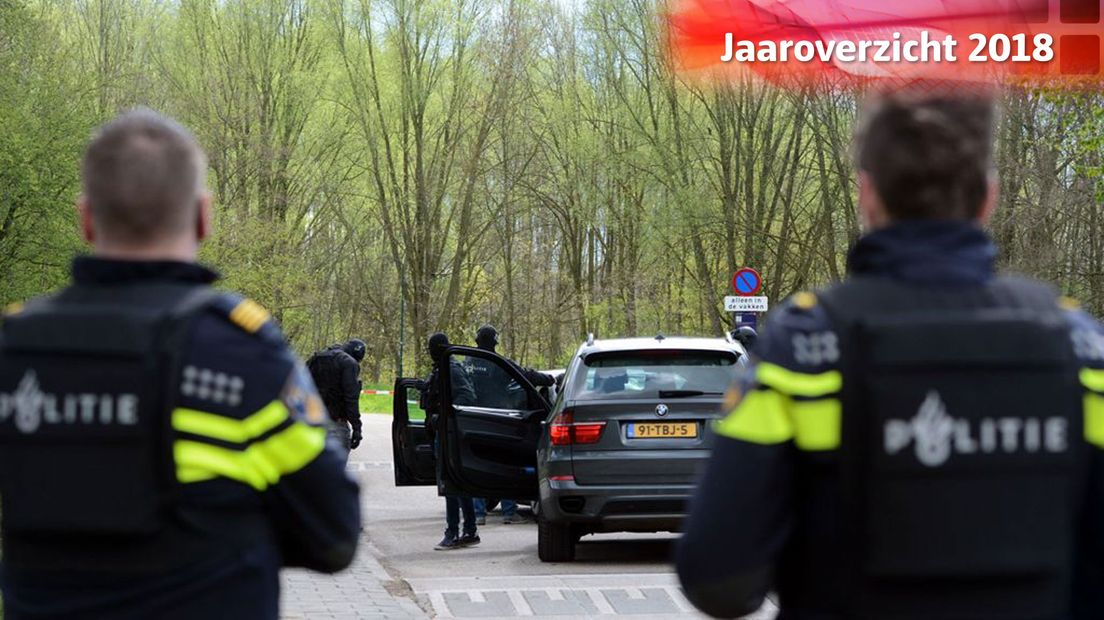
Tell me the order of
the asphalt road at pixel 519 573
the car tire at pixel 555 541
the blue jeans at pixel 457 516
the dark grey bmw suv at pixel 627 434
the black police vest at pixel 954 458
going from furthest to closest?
the blue jeans at pixel 457 516 < the car tire at pixel 555 541 < the dark grey bmw suv at pixel 627 434 < the asphalt road at pixel 519 573 < the black police vest at pixel 954 458

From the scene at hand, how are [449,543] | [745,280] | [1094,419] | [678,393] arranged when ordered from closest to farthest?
[1094,419] < [678,393] < [449,543] < [745,280]

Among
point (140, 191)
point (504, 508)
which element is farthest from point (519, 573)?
point (140, 191)

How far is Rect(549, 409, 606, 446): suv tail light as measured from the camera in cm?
1342

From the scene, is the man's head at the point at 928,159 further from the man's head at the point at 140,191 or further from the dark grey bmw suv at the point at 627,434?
the dark grey bmw suv at the point at 627,434

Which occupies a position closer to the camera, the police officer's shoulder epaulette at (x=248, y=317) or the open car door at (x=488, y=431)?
the police officer's shoulder epaulette at (x=248, y=317)

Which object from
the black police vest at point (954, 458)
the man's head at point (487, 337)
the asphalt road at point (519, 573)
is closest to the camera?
the black police vest at point (954, 458)

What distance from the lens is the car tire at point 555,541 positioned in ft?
45.5

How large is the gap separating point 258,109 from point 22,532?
159 ft

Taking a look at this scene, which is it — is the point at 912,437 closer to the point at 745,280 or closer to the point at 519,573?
the point at 519,573

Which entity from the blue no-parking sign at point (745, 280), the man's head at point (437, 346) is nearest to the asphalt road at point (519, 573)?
the man's head at point (437, 346)

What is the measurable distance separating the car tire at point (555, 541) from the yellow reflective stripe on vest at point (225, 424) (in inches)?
420

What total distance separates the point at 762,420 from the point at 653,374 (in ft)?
35.1

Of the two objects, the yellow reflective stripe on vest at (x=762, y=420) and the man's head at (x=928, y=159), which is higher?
the man's head at (x=928, y=159)

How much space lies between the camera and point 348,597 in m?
11.2
